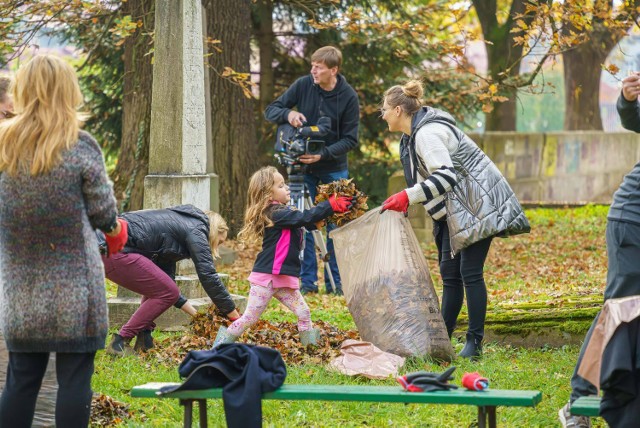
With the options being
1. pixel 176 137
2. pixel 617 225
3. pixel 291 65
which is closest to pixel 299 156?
pixel 176 137

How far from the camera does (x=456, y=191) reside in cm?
633

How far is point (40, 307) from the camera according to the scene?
3936 mm

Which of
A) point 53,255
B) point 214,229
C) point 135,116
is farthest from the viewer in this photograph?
point 135,116

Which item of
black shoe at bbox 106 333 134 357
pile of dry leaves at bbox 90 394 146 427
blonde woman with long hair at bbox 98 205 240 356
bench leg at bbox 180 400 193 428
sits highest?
A: blonde woman with long hair at bbox 98 205 240 356

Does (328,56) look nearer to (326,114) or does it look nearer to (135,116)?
(326,114)

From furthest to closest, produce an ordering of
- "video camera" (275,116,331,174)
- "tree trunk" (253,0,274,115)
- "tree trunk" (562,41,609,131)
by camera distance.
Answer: "tree trunk" (562,41,609,131) → "tree trunk" (253,0,274,115) → "video camera" (275,116,331,174)

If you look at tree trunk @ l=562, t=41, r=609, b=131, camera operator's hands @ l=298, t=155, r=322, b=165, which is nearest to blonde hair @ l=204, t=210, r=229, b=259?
camera operator's hands @ l=298, t=155, r=322, b=165

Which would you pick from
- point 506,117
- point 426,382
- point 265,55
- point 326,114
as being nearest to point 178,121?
point 326,114

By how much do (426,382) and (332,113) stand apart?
17.3 feet

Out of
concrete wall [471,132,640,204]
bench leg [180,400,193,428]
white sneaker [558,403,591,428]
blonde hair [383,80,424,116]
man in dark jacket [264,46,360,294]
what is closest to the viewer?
bench leg [180,400,193,428]

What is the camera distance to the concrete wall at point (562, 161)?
58.7 ft

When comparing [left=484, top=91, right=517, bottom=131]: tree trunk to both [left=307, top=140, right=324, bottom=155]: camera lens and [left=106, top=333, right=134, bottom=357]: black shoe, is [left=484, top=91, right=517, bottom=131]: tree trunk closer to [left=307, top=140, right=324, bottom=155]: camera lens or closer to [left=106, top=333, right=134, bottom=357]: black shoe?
[left=307, top=140, right=324, bottom=155]: camera lens

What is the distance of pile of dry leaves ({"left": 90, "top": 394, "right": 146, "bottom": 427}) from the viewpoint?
17.0ft

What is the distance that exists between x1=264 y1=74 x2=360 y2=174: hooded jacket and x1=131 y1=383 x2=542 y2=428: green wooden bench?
5.01 meters
